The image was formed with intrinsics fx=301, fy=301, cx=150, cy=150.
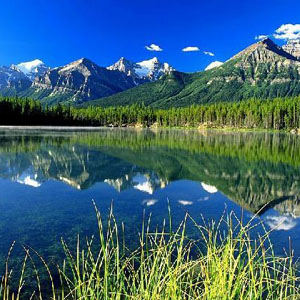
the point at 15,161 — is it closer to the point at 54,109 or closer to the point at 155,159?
the point at 155,159

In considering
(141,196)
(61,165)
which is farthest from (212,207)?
(61,165)

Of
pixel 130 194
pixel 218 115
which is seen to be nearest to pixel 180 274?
pixel 130 194

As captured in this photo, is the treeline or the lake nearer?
the lake

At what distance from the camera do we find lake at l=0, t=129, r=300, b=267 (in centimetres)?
1427

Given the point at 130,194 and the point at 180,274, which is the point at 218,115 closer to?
the point at 130,194

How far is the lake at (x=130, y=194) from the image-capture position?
1427 centimetres

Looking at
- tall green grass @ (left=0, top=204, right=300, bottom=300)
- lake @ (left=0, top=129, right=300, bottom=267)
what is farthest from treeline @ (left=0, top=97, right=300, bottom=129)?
tall green grass @ (left=0, top=204, right=300, bottom=300)

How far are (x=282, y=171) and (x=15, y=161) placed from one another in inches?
1207

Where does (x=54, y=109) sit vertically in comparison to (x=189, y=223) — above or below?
above

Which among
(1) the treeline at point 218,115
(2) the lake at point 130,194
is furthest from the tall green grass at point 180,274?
(1) the treeline at point 218,115

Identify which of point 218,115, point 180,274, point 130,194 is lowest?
point 130,194

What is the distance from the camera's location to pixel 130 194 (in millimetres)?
22516

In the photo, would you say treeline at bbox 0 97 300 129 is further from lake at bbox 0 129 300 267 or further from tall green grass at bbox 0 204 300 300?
tall green grass at bbox 0 204 300 300

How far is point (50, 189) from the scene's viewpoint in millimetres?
23172
